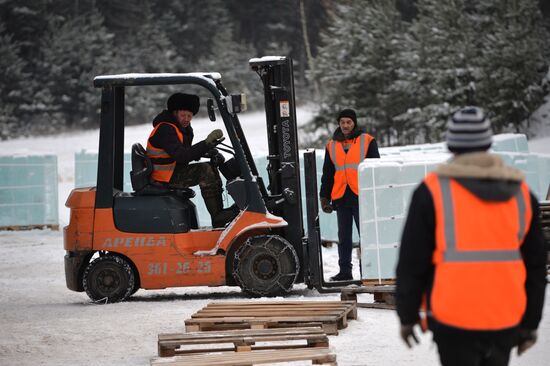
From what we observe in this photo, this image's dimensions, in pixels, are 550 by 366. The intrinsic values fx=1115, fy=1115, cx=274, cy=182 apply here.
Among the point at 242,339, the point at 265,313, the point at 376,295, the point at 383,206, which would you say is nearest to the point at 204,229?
the point at 383,206

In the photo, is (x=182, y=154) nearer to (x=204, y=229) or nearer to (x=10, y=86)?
(x=204, y=229)

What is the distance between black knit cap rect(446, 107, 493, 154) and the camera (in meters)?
4.38

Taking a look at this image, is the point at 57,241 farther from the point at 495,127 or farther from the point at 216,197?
the point at 495,127

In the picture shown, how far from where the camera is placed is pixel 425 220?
4.30 metres

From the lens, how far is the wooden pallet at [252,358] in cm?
714

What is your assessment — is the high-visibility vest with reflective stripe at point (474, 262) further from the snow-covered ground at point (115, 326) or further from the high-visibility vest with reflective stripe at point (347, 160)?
the high-visibility vest with reflective stripe at point (347, 160)

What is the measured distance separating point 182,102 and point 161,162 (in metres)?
0.62

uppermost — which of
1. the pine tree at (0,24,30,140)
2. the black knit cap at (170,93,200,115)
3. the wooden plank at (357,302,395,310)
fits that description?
the pine tree at (0,24,30,140)

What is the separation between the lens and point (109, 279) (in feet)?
36.1

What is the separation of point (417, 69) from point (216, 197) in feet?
99.5

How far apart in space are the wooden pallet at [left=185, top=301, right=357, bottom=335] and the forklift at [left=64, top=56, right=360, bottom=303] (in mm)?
1105

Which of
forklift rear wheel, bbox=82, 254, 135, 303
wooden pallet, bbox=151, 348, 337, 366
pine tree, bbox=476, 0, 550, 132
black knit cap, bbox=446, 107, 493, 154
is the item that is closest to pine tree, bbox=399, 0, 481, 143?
pine tree, bbox=476, 0, 550, 132

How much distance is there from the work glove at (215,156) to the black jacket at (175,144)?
157mm

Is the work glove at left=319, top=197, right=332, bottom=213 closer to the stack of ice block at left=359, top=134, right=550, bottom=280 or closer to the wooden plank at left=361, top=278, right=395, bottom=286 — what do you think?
the stack of ice block at left=359, top=134, right=550, bottom=280
